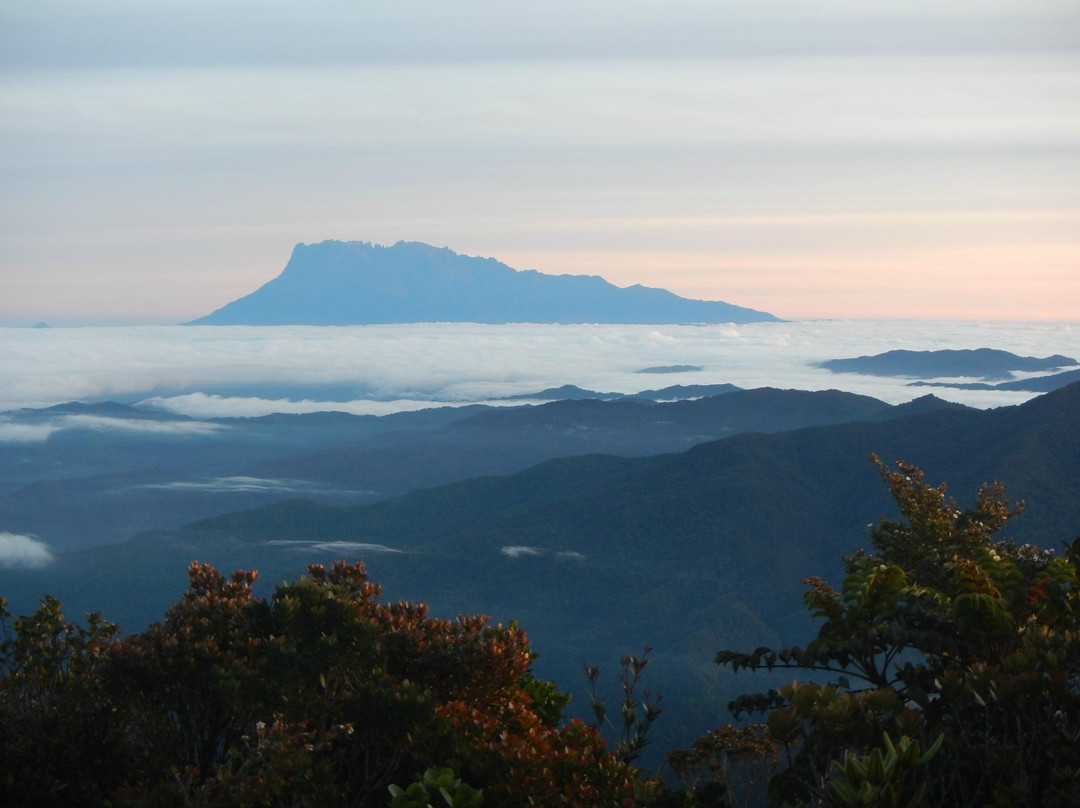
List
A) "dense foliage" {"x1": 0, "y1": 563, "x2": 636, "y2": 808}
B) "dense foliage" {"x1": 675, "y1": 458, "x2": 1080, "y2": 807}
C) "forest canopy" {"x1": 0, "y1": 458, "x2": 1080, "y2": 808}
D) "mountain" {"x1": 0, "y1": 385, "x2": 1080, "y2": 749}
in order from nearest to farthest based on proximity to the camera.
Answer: "dense foliage" {"x1": 675, "y1": 458, "x2": 1080, "y2": 807}
"forest canopy" {"x1": 0, "y1": 458, "x2": 1080, "y2": 808}
"dense foliage" {"x1": 0, "y1": 563, "x2": 636, "y2": 808}
"mountain" {"x1": 0, "y1": 385, "x2": 1080, "y2": 749}

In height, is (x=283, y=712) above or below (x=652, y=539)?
above

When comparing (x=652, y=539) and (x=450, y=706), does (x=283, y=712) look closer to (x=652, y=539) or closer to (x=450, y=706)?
(x=450, y=706)

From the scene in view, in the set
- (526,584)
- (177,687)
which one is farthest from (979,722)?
(526,584)

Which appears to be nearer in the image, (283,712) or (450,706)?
(283,712)

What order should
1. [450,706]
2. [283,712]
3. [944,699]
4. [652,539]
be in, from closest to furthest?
1. [944,699]
2. [283,712]
3. [450,706]
4. [652,539]

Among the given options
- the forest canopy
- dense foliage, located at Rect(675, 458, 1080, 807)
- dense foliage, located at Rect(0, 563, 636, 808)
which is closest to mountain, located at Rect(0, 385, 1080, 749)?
dense foliage, located at Rect(0, 563, 636, 808)

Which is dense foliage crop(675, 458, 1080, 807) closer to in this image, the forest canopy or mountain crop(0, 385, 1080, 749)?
the forest canopy

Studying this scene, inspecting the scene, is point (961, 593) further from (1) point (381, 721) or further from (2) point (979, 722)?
(1) point (381, 721)

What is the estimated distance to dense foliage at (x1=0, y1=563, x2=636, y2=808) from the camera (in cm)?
905

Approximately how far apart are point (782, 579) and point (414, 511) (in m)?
64.2

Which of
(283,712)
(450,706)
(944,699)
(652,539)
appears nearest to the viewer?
(944,699)

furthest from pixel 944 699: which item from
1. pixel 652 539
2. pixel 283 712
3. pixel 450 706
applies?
pixel 652 539

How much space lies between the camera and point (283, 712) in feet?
32.7

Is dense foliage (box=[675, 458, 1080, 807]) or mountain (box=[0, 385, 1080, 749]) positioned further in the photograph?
mountain (box=[0, 385, 1080, 749])
